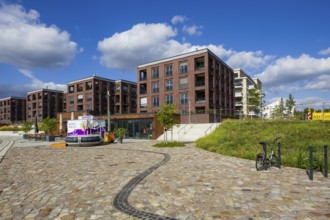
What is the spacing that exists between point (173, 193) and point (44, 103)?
84.1 meters

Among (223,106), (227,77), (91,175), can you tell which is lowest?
(91,175)

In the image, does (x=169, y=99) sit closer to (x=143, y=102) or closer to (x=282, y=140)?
(x=143, y=102)

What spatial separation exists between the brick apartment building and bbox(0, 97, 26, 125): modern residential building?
134ft

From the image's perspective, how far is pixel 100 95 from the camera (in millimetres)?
64875

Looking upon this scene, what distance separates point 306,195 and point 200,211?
2981 mm

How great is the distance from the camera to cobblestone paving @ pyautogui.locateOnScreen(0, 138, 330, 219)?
5.04m

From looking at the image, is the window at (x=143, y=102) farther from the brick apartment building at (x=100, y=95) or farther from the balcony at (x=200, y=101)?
the brick apartment building at (x=100, y=95)

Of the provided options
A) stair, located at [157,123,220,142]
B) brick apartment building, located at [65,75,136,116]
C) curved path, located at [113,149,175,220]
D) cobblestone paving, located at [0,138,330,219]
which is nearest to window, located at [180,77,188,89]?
stair, located at [157,123,220,142]

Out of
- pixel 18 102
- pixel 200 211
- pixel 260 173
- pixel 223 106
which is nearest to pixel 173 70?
pixel 223 106

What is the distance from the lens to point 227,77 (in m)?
51.6

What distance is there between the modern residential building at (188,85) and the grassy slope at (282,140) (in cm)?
1671

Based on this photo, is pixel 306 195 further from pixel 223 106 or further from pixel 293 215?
pixel 223 106

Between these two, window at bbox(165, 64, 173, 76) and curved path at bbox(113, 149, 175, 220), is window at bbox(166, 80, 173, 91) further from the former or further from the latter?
curved path at bbox(113, 149, 175, 220)

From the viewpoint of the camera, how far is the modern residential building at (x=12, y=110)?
9400cm
